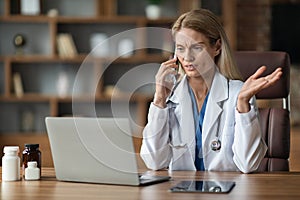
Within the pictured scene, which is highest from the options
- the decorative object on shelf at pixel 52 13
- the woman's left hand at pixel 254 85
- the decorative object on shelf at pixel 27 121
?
the decorative object on shelf at pixel 52 13

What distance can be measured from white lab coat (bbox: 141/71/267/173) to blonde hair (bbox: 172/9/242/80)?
0.05m

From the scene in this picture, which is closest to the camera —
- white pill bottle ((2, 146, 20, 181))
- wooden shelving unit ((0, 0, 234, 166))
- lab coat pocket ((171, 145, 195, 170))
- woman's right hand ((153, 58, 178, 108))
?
white pill bottle ((2, 146, 20, 181))

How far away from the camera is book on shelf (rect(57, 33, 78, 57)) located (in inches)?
232

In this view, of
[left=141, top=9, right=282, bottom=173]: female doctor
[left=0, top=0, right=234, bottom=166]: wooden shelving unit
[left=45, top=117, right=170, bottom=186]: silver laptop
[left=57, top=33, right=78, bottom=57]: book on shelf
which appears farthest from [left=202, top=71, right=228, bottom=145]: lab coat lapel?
[left=57, top=33, right=78, bottom=57]: book on shelf

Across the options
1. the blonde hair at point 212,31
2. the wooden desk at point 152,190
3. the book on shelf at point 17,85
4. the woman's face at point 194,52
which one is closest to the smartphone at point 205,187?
the wooden desk at point 152,190

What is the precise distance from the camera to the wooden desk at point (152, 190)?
5.82 feet

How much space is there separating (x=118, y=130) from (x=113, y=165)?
0.45 feet

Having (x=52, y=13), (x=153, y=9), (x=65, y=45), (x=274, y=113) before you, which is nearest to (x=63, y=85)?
(x=65, y=45)

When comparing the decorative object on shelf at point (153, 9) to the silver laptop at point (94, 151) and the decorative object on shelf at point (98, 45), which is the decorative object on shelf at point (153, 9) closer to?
the decorative object on shelf at point (98, 45)

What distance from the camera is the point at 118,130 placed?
185 centimetres

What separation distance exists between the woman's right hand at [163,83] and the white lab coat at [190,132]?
34 millimetres

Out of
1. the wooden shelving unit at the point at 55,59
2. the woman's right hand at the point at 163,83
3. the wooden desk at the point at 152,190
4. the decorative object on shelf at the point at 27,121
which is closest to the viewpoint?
the wooden desk at the point at 152,190

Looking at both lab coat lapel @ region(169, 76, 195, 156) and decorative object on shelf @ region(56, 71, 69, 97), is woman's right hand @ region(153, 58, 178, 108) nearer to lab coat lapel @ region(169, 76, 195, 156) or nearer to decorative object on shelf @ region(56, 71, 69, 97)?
lab coat lapel @ region(169, 76, 195, 156)

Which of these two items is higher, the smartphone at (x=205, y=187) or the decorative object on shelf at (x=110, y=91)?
the decorative object on shelf at (x=110, y=91)
